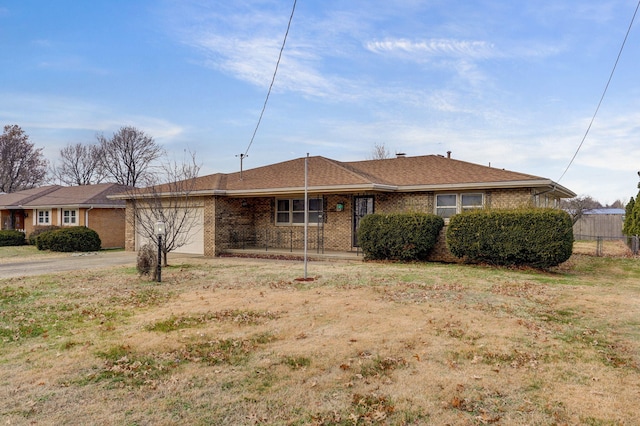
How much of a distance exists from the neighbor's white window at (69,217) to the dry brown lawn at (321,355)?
1817 centimetres

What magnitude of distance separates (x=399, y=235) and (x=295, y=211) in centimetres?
567

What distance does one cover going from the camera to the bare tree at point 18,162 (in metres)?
46.1

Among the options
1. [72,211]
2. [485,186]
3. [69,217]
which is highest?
[485,186]

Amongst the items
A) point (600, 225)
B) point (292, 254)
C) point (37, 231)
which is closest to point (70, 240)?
point (37, 231)

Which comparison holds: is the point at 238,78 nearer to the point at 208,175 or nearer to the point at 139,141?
the point at 208,175

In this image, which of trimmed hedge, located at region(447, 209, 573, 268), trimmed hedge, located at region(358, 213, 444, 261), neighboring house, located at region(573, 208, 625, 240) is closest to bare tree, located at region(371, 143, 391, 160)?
neighboring house, located at region(573, 208, 625, 240)

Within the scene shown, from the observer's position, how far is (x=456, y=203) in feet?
51.3

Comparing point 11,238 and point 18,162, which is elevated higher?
point 18,162

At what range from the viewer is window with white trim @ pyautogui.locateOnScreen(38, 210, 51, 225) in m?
27.9

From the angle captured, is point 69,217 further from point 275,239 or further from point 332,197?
point 332,197

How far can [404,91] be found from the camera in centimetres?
1800

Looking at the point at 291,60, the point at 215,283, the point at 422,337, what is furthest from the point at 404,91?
the point at 422,337

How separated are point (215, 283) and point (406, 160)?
1178 cm

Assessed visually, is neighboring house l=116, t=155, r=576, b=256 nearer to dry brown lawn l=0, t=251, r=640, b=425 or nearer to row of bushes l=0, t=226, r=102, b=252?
row of bushes l=0, t=226, r=102, b=252
